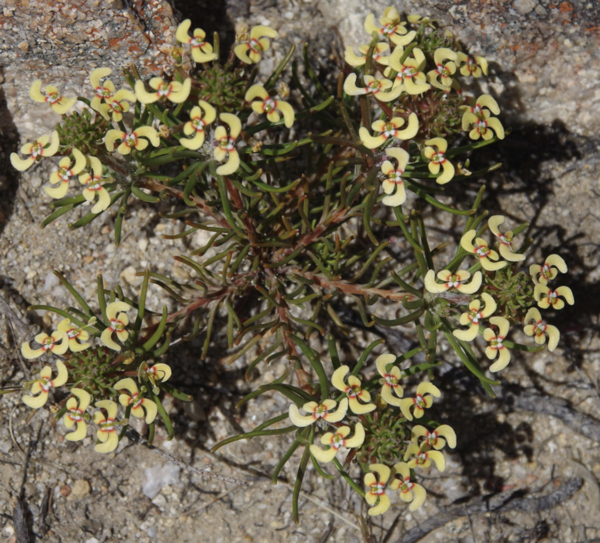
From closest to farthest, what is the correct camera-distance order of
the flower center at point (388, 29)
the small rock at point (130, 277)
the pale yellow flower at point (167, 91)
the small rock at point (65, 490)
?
the pale yellow flower at point (167, 91) < the flower center at point (388, 29) < the small rock at point (65, 490) < the small rock at point (130, 277)

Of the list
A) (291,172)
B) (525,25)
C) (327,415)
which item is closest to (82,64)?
(291,172)

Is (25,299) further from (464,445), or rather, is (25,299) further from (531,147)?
(531,147)

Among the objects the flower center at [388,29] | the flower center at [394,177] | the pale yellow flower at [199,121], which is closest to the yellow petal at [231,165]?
the pale yellow flower at [199,121]

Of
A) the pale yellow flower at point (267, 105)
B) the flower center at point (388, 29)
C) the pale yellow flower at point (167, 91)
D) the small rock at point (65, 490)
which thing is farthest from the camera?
the small rock at point (65, 490)

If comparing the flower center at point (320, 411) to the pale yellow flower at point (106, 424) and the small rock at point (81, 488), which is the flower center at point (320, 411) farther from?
the small rock at point (81, 488)

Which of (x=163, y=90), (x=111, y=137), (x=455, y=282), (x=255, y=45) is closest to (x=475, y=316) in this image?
(x=455, y=282)

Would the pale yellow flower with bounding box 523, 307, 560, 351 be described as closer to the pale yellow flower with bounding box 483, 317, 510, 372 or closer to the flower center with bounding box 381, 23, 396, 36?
the pale yellow flower with bounding box 483, 317, 510, 372

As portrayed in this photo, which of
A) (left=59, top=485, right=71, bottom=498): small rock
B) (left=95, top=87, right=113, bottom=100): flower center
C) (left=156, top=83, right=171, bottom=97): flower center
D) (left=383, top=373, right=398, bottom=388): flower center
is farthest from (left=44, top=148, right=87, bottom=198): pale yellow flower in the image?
(left=59, top=485, right=71, bottom=498): small rock

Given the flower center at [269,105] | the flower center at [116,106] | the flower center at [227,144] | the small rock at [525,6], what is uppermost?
the small rock at [525,6]
